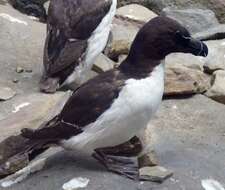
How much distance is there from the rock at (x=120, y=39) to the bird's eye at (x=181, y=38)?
2274mm

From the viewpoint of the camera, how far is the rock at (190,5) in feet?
29.1

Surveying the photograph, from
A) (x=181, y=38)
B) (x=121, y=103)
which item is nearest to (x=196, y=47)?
(x=181, y=38)

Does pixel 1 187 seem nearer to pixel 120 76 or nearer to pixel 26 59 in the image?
pixel 120 76

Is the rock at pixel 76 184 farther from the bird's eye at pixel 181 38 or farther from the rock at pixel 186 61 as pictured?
the rock at pixel 186 61

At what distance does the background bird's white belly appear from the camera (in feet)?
22.1

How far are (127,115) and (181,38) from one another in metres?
0.55

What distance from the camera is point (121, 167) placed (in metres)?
5.06

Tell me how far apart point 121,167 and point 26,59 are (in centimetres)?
253

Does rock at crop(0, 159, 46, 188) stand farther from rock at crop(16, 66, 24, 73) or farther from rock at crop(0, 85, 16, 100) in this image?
rock at crop(16, 66, 24, 73)

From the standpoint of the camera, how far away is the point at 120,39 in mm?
7398

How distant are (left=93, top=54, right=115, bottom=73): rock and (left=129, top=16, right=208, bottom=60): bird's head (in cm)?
204

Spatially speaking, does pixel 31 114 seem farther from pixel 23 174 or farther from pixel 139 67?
pixel 139 67

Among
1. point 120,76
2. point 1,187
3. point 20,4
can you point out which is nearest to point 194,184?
point 120,76

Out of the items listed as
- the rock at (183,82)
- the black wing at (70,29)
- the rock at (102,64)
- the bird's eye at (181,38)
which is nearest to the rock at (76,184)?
the bird's eye at (181,38)
